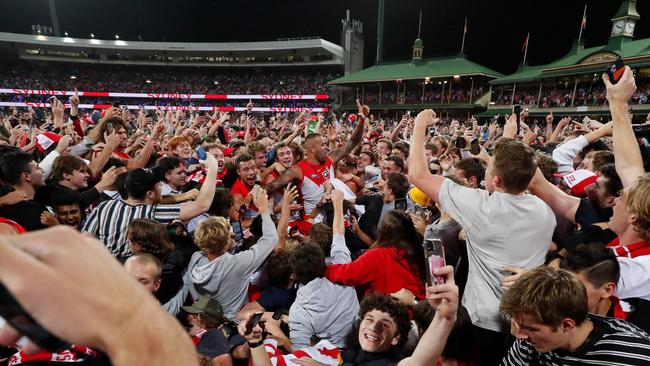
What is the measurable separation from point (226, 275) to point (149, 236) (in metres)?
0.71

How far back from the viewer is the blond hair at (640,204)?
6.13 feet

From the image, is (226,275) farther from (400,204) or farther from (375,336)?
(400,204)

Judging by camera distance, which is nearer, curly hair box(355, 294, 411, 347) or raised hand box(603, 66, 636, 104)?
curly hair box(355, 294, 411, 347)

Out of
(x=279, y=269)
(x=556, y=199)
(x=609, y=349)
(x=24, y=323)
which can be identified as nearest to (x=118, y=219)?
(x=279, y=269)

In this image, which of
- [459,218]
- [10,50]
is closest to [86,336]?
[459,218]

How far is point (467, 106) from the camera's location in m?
33.9

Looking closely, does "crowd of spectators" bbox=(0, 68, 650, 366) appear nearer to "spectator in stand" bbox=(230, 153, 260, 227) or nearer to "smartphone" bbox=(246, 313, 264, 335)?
"smartphone" bbox=(246, 313, 264, 335)

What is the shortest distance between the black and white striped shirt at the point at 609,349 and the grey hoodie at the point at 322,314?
4.73 feet

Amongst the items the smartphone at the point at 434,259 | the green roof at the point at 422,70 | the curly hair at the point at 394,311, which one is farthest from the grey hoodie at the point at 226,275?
the green roof at the point at 422,70

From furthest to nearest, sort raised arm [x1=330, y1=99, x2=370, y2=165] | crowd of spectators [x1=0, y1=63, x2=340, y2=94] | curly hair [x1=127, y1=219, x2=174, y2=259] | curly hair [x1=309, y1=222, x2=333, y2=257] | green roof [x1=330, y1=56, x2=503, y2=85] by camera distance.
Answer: crowd of spectators [x1=0, y1=63, x2=340, y2=94] < green roof [x1=330, y1=56, x2=503, y2=85] < raised arm [x1=330, y1=99, x2=370, y2=165] < curly hair [x1=309, y1=222, x2=333, y2=257] < curly hair [x1=127, y1=219, x2=174, y2=259]

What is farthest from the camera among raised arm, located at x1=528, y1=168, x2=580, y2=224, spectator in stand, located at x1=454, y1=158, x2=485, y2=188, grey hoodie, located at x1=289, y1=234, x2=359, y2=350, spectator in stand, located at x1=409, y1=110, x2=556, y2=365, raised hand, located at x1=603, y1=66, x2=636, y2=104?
spectator in stand, located at x1=454, y1=158, x2=485, y2=188

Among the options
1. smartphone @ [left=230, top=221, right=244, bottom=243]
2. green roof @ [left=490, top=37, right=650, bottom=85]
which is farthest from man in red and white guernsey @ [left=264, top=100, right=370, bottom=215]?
green roof @ [left=490, top=37, right=650, bottom=85]

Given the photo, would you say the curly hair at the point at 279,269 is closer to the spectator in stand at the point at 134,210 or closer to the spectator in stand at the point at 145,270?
the spectator in stand at the point at 134,210

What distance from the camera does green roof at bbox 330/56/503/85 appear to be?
115 feet
